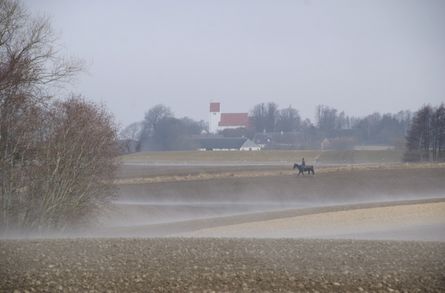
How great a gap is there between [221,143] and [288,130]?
2369 cm

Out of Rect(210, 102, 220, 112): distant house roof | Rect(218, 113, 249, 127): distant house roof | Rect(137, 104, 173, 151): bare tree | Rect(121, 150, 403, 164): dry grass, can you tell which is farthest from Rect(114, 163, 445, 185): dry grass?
Rect(210, 102, 220, 112): distant house roof

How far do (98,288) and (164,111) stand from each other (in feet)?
303

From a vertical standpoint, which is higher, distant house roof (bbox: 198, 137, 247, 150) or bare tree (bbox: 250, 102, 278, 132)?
bare tree (bbox: 250, 102, 278, 132)

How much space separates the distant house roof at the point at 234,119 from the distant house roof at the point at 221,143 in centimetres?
2635

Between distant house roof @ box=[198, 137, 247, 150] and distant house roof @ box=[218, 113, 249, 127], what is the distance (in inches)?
1037

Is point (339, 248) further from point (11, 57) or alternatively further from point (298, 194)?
point (298, 194)

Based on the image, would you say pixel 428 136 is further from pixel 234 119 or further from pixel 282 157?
pixel 234 119

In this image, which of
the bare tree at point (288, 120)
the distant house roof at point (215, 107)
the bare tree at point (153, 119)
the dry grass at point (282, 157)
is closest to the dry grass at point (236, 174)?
the dry grass at point (282, 157)

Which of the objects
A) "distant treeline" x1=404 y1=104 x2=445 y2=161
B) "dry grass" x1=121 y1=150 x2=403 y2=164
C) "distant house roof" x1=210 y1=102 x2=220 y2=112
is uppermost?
"distant house roof" x1=210 y1=102 x2=220 y2=112

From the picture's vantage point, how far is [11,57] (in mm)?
18797

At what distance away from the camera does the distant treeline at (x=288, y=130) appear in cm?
9744

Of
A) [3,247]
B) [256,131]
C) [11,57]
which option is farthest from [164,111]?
[3,247]

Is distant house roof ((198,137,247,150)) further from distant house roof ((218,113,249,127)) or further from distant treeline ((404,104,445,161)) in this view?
distant treeline ((404,104,445,161))

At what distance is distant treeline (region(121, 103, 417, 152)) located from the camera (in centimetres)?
9744
